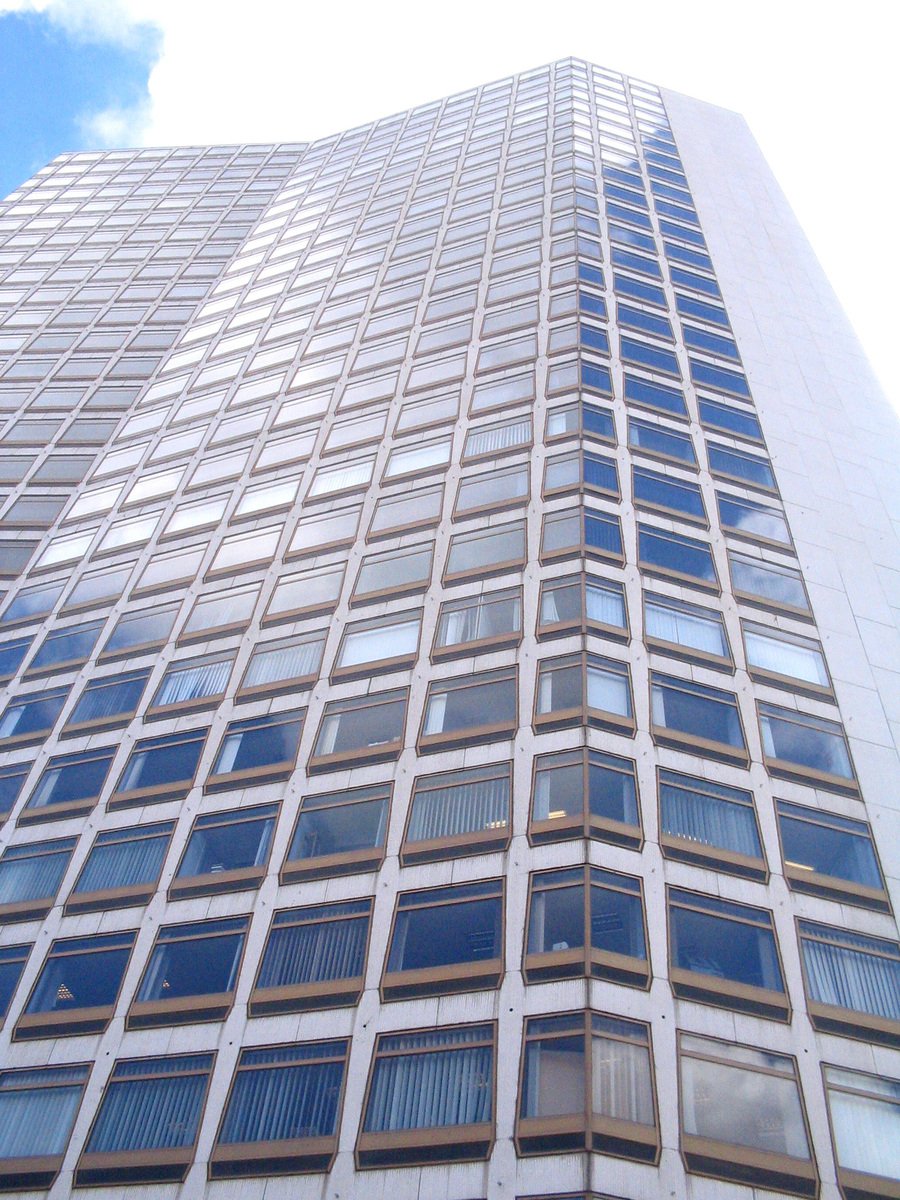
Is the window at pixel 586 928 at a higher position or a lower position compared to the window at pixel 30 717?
lower

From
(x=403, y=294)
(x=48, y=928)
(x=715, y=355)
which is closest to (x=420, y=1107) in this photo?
(x=48, y=928)

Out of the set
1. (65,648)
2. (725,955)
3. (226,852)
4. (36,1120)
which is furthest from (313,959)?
(65,648)

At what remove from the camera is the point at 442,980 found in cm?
2258

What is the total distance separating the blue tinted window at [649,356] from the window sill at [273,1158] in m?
29.3

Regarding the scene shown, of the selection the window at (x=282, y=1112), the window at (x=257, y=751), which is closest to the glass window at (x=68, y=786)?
the window at (x=257, y=751)

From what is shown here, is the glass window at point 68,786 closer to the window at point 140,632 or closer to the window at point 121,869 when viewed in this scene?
the window at point 121,869

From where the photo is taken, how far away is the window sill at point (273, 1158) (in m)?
20.6

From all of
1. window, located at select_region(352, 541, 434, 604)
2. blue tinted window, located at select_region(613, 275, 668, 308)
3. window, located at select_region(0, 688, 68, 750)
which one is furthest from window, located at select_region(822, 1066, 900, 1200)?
blue tinted window, located at select_region(613, 275, 668, 308)

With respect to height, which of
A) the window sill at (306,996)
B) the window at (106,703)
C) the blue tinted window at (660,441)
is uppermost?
the blue tinted window at (660,441)

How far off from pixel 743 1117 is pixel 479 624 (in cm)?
1426

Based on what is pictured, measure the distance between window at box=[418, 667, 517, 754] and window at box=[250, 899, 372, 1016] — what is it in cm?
478

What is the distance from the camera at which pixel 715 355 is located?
43500 millimetres

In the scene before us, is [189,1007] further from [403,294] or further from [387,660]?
[403,294]

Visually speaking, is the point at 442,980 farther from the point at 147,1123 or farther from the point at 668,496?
the point at 668,496
